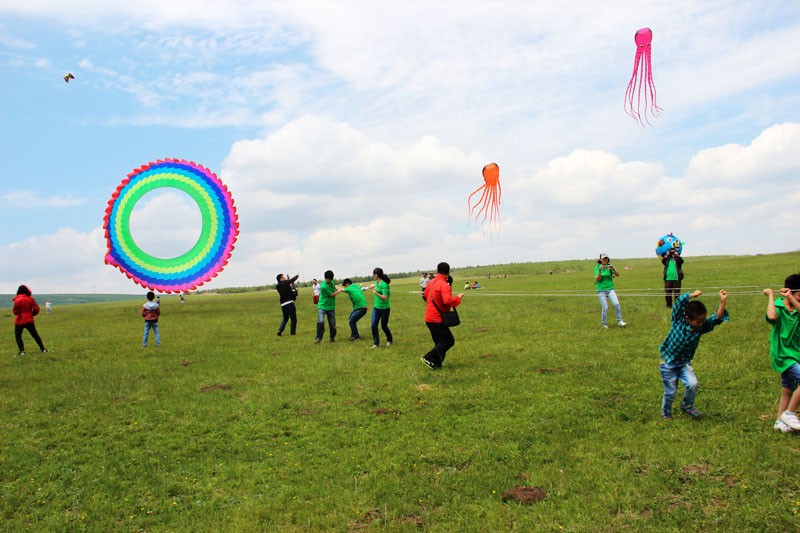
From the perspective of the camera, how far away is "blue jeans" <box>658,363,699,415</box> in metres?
8.73

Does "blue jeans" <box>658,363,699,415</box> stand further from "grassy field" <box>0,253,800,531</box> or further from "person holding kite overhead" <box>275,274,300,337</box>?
"person holding kite overhead" <box>275,274,300,337</box>

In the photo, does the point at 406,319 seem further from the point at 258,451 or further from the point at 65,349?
the point at 258,451

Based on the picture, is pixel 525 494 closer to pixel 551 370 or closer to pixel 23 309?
pixel 551 370

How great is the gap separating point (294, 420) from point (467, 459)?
403 cm

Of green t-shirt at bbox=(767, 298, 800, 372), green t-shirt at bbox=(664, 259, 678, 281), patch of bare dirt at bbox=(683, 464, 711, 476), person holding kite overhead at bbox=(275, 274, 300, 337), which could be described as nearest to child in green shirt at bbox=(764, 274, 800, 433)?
green t-shirt at bbox=(767, 298, 800, 372)

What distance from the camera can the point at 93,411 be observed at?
12148 millimetres

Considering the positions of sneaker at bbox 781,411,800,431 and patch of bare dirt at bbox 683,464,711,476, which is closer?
patch of bare dirt at bbox 683,464,711,476

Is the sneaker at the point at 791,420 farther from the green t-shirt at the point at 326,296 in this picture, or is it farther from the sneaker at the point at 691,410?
the green t-shirt at the point at 326,296

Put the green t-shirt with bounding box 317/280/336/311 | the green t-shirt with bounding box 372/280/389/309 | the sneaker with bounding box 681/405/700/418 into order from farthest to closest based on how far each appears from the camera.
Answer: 1. the green t-shirt with bounding box 317/280/336/311
2. the green t-shirt with bounding box 372/280/389/309
3. the sneaker with bounding box 681/405/700/418

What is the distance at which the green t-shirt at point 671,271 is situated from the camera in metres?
19.0

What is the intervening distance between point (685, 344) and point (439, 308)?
20.3ft

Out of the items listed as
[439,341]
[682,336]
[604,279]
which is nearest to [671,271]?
[604,279]

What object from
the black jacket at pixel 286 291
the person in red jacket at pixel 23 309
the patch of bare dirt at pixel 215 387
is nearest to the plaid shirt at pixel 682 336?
the patch of bare dirt at pixel 215 387

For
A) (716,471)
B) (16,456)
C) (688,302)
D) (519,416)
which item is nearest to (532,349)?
(519,416)
